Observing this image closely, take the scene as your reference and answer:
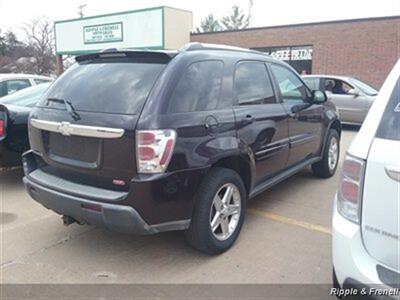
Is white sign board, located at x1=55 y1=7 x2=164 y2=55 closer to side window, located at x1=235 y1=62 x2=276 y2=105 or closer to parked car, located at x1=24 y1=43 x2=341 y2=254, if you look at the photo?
side window, located at x1=235 y1=62 x2=276 y2=105

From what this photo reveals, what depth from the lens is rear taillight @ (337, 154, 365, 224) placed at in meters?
2.18

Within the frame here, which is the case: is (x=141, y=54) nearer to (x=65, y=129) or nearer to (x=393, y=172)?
(x=65, y=129)

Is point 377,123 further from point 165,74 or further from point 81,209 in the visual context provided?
point 81,209

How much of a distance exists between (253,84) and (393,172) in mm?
2366

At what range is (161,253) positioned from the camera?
3.66 meters

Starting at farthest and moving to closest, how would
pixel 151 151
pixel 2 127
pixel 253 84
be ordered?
pixel 2 127, pixel 253 84, pixel 151 151

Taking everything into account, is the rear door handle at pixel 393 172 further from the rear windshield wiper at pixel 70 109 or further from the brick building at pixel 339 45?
the brick building at pixel 339 45

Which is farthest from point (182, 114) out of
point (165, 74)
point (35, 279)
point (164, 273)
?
point (35, 279)

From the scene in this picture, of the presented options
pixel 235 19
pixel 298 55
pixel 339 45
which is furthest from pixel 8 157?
pixel 235 19

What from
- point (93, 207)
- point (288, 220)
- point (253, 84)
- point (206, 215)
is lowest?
point (288, 220)

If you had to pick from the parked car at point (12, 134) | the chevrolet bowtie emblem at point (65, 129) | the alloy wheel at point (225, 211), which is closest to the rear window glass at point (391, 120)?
the alloy wheel at point (225, 211)

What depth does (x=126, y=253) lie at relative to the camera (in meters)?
3.67

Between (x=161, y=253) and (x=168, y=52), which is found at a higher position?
(x=168, y=52)

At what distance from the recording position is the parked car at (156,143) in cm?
300
